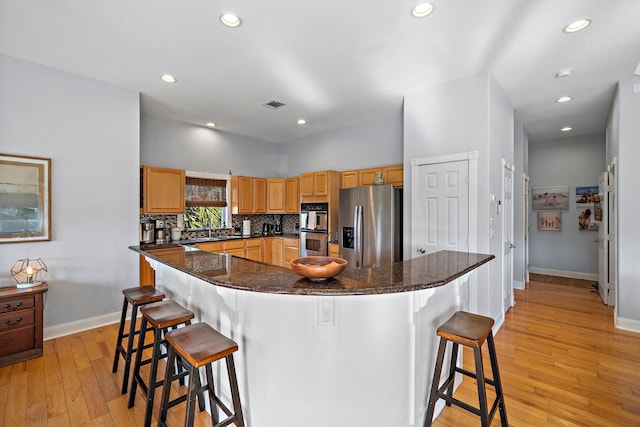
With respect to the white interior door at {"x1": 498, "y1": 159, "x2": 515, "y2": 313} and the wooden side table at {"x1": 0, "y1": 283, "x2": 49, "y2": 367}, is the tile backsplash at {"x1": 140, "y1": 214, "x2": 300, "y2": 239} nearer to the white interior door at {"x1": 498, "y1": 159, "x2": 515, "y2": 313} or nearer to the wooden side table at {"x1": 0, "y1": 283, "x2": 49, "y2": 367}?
the wooden side table at {"x1": 0, "y1": 283, "x2": 49, "y2": 367}

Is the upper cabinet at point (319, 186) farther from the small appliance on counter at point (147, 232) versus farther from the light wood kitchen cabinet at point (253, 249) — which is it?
the small appliance on counter at point (147, 232)

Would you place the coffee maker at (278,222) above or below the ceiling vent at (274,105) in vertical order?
below

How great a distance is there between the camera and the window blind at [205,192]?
520 cm

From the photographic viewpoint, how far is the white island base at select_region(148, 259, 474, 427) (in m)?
1.60

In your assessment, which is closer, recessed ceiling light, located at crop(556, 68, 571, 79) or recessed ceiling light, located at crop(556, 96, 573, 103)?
recessed ceiling light, located at crop(556, 68, 571, 79)

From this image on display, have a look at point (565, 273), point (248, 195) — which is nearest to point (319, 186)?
point (248, 195)

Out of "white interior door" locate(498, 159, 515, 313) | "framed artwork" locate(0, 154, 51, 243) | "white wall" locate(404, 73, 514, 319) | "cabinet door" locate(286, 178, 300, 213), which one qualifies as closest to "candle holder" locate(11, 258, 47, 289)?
"framed artwork" locate(0, 154, 51, 243)

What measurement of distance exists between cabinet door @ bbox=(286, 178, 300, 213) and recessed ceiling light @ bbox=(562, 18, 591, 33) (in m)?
4.34

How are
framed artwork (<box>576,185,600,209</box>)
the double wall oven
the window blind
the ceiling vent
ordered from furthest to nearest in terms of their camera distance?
framed artwork (<box>576,185,600,209</box>), the window blind, the double wall oven, the ceiling vent

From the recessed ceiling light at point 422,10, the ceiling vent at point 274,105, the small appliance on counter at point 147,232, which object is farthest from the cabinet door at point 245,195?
the recessed ceiling light at point 422,10

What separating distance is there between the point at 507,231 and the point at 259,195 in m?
4.33

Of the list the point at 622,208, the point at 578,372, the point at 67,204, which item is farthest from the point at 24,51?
the point at 622,208

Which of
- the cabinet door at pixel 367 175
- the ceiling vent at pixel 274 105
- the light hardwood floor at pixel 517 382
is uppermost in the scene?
the ceiling vent at pixel 274 105

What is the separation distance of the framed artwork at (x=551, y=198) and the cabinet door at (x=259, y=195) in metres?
5.96
